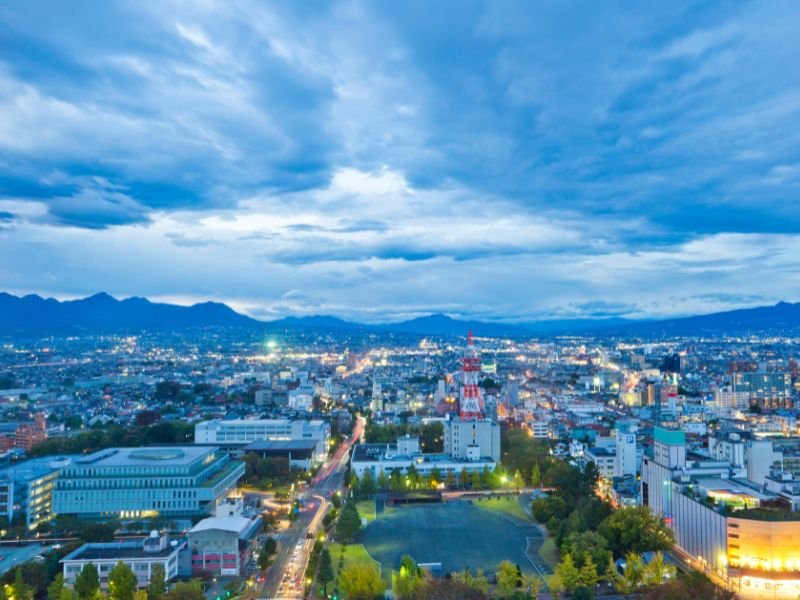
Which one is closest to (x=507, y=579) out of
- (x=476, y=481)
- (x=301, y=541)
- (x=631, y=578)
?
(x=631, y=578)

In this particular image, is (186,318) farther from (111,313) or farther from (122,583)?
(122,583)

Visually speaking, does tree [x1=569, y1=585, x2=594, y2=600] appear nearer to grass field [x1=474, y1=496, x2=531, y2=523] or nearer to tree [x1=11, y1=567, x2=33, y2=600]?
grass field [x1=474, y1=496, x2=531, y2=523]

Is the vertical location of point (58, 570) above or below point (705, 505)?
below

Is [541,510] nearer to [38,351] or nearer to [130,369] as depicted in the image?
[130,369]

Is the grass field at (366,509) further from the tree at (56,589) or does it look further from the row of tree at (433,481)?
the tree at (56,589)

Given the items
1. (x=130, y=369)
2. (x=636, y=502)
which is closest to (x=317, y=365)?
(x=130, y=369)

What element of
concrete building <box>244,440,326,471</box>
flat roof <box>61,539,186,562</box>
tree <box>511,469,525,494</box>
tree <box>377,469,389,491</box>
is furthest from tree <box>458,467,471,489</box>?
flat roof <box>61,539,186,562</box>
